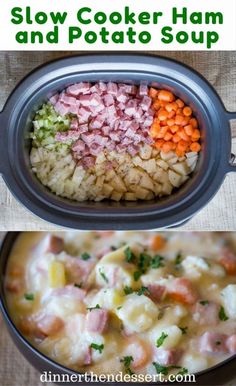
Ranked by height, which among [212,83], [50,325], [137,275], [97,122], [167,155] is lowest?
[50,325]

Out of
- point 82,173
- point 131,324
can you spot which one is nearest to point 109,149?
point 82,173

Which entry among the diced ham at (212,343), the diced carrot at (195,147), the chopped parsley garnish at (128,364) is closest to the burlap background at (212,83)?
the diced carrot at (195,147)

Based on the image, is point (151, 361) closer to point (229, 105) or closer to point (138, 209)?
point (138, 209)

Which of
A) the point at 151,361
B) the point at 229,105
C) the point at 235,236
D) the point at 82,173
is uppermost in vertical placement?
the point at 229,105

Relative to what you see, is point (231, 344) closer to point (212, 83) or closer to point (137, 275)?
point (137, 275)

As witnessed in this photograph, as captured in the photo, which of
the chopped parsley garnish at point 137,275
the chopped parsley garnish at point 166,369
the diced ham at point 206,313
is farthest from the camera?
the chopped parsley garnish at point 137,275

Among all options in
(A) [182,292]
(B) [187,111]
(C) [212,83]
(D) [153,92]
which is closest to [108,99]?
(D) [153,92]

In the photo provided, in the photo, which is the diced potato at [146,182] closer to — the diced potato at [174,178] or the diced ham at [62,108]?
the diced potato at [174,178]
